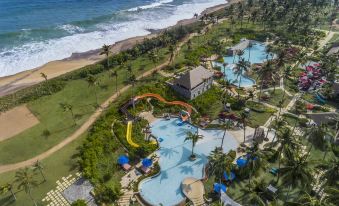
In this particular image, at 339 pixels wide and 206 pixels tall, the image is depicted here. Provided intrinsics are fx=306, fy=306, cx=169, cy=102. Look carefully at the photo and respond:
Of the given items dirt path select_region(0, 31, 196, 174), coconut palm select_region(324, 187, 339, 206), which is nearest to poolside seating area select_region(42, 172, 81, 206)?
dirt path select_region(0, 31, 196, 174)

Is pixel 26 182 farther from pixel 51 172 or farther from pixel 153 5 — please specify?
pixel 153 5

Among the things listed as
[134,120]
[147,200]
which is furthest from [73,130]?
[147,200]

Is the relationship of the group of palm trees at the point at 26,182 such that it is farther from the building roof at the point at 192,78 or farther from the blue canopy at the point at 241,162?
the building roof at the point at 192,78

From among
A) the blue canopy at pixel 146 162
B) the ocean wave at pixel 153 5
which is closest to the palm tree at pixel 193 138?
the blue canopy at pixel 146 162

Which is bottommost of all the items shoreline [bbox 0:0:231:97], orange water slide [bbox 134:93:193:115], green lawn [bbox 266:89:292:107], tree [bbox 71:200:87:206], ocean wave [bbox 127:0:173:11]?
tree [bbox 71:200:87:206]

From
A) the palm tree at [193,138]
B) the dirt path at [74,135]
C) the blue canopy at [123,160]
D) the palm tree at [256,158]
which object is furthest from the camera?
the dirt path at [74,135]

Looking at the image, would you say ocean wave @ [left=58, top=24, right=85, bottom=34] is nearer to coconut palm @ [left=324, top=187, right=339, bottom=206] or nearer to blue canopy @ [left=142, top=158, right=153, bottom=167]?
blue canopy @ [left=142, top=158, right=153, bottom=167]
